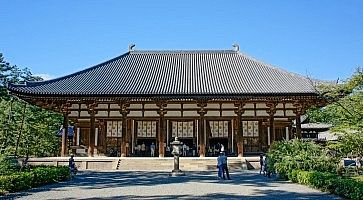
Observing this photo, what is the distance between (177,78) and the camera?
2714 cm

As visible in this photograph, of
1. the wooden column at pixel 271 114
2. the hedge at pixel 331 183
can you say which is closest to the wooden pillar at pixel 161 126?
the wooden column at pixel 271 114

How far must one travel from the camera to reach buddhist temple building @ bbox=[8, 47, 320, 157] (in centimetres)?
2402

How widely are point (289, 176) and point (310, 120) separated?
116 ft

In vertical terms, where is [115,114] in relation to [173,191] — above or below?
above

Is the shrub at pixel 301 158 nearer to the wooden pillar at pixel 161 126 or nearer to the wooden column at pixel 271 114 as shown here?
the wooden column at pixel 271 114

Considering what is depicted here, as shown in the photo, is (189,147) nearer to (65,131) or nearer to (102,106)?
(102,106)

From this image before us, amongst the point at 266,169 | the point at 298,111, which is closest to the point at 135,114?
the point at 298,111

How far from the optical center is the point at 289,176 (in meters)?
15.4

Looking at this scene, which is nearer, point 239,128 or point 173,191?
point 173,191

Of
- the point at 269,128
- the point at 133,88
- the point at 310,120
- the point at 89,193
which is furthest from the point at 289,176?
the point at 310,120

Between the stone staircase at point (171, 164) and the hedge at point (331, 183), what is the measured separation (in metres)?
7.23

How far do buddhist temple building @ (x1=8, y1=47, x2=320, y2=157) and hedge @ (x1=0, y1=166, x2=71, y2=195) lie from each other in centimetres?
841

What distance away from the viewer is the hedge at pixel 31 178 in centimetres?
1171

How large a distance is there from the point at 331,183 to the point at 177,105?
15.6 m
